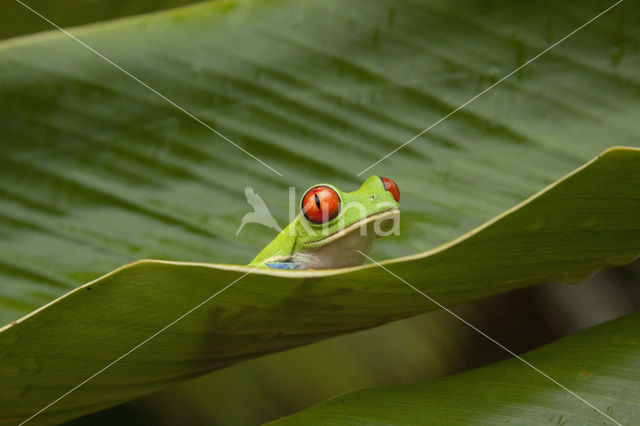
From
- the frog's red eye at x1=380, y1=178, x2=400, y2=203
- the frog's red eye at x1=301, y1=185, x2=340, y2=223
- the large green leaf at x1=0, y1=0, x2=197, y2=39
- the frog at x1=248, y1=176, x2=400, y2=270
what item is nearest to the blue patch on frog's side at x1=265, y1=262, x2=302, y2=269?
the frog at x1=248, y1=176, x2=400, y2=270

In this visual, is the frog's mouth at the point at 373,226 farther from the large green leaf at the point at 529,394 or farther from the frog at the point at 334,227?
the large green leaf at the point at 529,394

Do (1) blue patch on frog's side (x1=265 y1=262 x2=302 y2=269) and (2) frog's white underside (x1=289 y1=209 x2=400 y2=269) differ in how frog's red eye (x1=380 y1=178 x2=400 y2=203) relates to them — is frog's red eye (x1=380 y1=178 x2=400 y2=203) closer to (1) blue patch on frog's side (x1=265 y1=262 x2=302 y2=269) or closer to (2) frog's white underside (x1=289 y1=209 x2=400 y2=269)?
(2) frog's white underside (x1=289 y1=209 x2=400 y2=269)

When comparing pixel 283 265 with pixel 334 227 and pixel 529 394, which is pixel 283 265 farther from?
pixel 529 394

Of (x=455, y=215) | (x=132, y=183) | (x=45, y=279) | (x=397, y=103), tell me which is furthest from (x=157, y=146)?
(x=455, y=215)

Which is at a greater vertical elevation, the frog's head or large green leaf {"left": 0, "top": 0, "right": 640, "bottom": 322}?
large green leaf {"left": 0, "top": 0, "right": 640, "bottom": 322}

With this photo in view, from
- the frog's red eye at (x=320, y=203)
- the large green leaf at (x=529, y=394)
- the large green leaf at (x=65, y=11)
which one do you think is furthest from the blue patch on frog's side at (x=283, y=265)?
the large green leaf at (x=65, y=11)

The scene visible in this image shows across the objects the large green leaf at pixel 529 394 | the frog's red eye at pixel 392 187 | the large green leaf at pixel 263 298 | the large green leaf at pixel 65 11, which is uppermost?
the large green leaf at pixel 65 11

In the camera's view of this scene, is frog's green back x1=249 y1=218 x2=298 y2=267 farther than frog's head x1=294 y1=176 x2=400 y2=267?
Yes

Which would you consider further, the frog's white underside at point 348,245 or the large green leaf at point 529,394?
the frog's white underside at point 348,245

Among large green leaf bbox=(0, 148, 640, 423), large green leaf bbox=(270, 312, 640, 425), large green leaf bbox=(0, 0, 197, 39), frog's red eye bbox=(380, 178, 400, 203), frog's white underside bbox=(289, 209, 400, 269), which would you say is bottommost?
large green leaf bbox=(270, 312, 640, 425)
